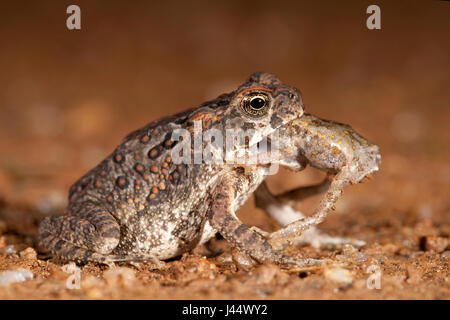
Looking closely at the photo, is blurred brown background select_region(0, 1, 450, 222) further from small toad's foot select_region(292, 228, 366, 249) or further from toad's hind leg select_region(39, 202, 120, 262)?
toad's hind leg select_region(39, 202, 120, 262)

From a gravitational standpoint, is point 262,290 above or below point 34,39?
below

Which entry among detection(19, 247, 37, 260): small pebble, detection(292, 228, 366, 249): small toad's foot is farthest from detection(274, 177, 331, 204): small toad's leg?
detection(19, 247, 37, 260): small pebble

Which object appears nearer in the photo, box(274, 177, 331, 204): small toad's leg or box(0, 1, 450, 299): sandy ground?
box(0, 1, 450, 299): sandy ground

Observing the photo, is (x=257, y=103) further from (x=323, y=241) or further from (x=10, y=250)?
(x=10, y=250)

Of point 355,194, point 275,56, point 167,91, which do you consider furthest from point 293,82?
point 355,194

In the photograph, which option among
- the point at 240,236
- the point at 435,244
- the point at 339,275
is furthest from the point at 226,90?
the point at 339,275

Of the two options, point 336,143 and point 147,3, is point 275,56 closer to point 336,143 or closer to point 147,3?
point 147,3

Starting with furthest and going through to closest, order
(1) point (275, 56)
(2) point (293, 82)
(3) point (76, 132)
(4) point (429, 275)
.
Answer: (1) point (275, 56) → (2) point (293, 82) → (3) point (76, 132) → (4) point (429, 275)

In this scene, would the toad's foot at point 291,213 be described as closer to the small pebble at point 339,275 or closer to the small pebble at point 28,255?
the small pebble at point 339,275
